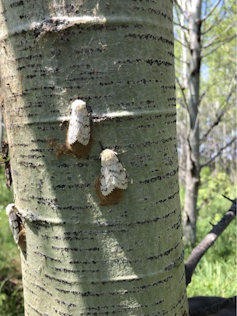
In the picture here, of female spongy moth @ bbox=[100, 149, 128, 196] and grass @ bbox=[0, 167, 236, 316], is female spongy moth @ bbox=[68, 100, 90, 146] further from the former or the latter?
grass @ bbox=[0, 167, 236, 316]

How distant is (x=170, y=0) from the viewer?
0.59 meters

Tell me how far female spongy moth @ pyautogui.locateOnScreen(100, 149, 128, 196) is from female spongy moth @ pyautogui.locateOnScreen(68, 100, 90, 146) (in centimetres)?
5

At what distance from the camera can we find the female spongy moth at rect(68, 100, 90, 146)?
49 cm

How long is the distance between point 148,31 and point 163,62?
7cm

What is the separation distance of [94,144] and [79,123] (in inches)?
1.9

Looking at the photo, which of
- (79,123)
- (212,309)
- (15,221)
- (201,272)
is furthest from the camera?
(201,272)

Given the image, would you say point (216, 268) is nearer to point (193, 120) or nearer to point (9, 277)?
point (193, 120)

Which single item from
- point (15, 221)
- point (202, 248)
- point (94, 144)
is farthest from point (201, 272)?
point (94, 144)

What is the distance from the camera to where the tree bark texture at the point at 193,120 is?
2.43 meters

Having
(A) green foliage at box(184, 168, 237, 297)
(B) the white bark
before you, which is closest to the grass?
(A) green foliage at box(184, 168, 237, 297)

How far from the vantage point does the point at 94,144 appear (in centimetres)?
51

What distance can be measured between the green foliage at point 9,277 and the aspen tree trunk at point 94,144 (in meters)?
2.08

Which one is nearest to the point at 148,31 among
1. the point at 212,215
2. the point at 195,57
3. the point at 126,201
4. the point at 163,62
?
the point at 163,62

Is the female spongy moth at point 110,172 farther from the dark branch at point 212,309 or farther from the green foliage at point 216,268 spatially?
the green foliage at point 216,268
